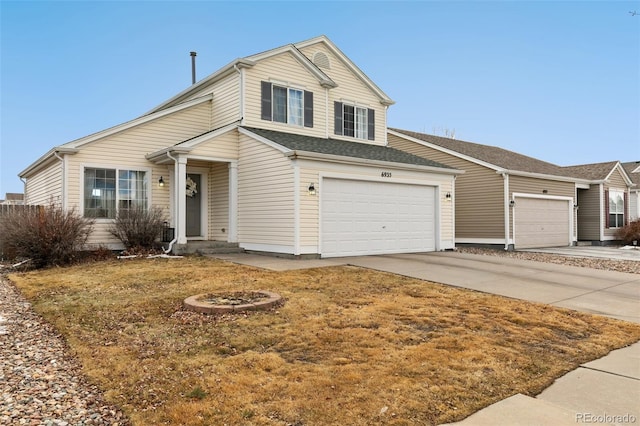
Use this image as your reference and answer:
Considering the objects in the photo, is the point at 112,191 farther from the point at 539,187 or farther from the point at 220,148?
the point at 539,187

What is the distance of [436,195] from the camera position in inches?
607

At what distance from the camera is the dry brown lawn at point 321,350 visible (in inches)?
130

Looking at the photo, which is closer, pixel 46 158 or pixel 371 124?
pixel 46 158

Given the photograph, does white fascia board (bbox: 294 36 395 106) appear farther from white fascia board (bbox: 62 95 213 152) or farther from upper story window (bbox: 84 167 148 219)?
upper story window (bbox: 84 167 148 219)

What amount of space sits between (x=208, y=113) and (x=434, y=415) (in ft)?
49.1

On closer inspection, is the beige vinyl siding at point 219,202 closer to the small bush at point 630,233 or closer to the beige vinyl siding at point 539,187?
the beige vinyl siding at point 539,187

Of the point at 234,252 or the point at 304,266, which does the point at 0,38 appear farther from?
the point at 304,266

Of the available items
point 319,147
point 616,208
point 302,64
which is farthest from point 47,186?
point 616,208

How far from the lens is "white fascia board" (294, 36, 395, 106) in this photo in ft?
54.9

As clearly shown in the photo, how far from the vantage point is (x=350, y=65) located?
17688 mm

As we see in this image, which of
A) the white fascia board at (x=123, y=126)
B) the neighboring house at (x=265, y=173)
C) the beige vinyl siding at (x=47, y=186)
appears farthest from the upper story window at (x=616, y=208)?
the beige vinyl siding at (x=47, y=186)

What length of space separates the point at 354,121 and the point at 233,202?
6728mm

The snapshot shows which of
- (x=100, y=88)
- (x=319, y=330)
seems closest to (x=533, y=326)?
(x=319, y=330)

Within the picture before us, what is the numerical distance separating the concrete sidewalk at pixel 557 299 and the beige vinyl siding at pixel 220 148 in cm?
334
